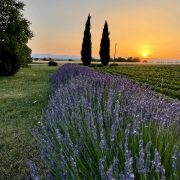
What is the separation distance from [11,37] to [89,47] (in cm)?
2172

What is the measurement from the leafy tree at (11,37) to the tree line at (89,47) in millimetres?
19059

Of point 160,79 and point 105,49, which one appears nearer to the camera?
point 160,79

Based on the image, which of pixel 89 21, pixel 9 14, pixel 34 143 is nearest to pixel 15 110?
pixel 34 143

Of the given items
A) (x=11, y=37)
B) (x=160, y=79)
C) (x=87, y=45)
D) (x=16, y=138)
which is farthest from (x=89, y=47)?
(x=16, y=138)

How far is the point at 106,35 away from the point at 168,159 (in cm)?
4534

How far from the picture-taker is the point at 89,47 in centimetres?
4572

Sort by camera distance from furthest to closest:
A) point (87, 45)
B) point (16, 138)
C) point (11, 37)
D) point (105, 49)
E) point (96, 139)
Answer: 1. point (105, 49)
2. point (87, 45)
3. point (11, 37)
4. point (16, 138)
5. point (96, 139)

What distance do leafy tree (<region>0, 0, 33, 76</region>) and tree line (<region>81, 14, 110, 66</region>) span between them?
19.1 m

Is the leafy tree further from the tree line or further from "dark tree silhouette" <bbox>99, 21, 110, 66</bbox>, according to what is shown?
"dark tree silhouette" <bbox>99, 21, 110, 66</bbox>

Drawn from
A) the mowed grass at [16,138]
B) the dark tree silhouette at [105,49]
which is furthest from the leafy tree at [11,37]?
the dark tree silhouette at [105,49]

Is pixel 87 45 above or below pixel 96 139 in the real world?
below

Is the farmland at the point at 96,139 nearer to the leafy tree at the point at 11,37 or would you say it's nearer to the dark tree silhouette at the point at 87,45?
the leafy tree at the point at 11,37

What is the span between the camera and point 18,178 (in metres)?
4.38

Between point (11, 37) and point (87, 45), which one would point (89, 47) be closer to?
point (87, 45)
